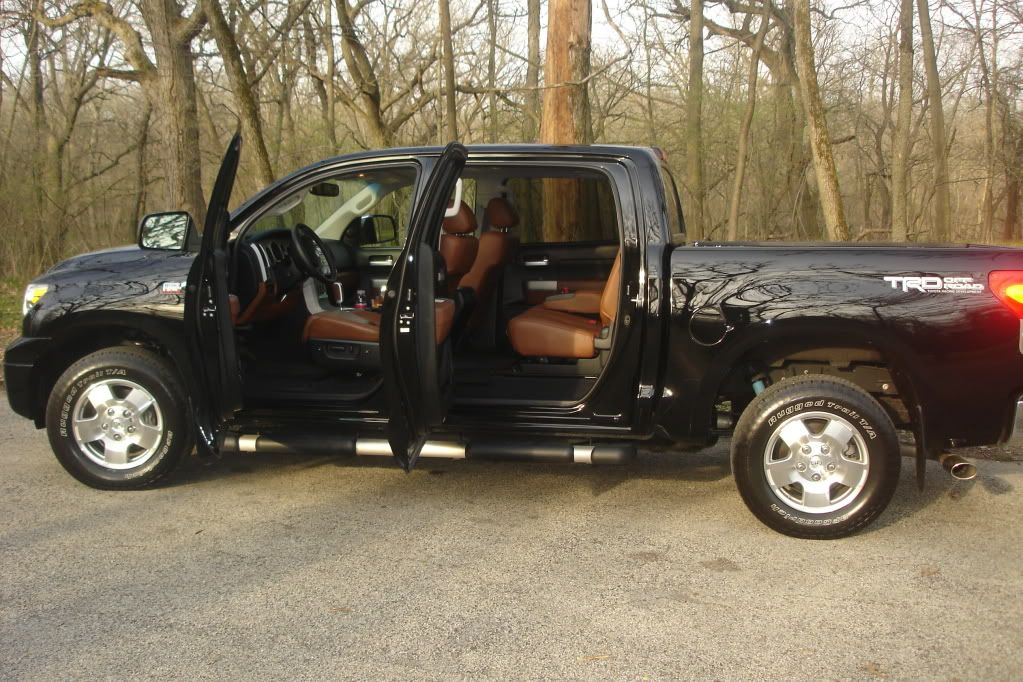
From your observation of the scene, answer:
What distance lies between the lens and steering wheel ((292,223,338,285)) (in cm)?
531

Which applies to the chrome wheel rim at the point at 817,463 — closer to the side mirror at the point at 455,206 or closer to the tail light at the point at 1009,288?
the tail light at the point at 1009,288

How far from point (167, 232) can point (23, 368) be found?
1109 millimetres

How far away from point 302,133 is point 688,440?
20.6 meters

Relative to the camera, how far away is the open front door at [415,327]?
4.31 m

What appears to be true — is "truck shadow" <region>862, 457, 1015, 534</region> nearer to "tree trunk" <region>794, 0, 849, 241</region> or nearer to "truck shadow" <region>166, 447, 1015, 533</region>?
"truck shadow" <region>166, 447, 1015, 533</region>

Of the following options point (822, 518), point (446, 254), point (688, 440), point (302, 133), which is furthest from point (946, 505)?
point (302, 133)

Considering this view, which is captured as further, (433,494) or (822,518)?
(433,494)

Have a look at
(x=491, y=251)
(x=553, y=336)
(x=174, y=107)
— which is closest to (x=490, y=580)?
(x=553, y=336)

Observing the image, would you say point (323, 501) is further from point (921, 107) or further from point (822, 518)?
point (921, 107)

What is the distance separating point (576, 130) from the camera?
11008 mm

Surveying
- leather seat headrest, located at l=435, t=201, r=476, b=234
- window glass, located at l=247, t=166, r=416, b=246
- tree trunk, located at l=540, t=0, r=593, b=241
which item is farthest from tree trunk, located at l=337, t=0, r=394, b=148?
leather seat headrest, located at l=435, t=201, r=476, b=234

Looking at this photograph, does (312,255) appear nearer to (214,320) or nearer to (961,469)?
(214,320)

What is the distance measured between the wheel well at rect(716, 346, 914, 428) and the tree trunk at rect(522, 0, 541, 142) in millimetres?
15669

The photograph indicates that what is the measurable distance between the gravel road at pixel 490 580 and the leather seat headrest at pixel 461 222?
150 centimetres
